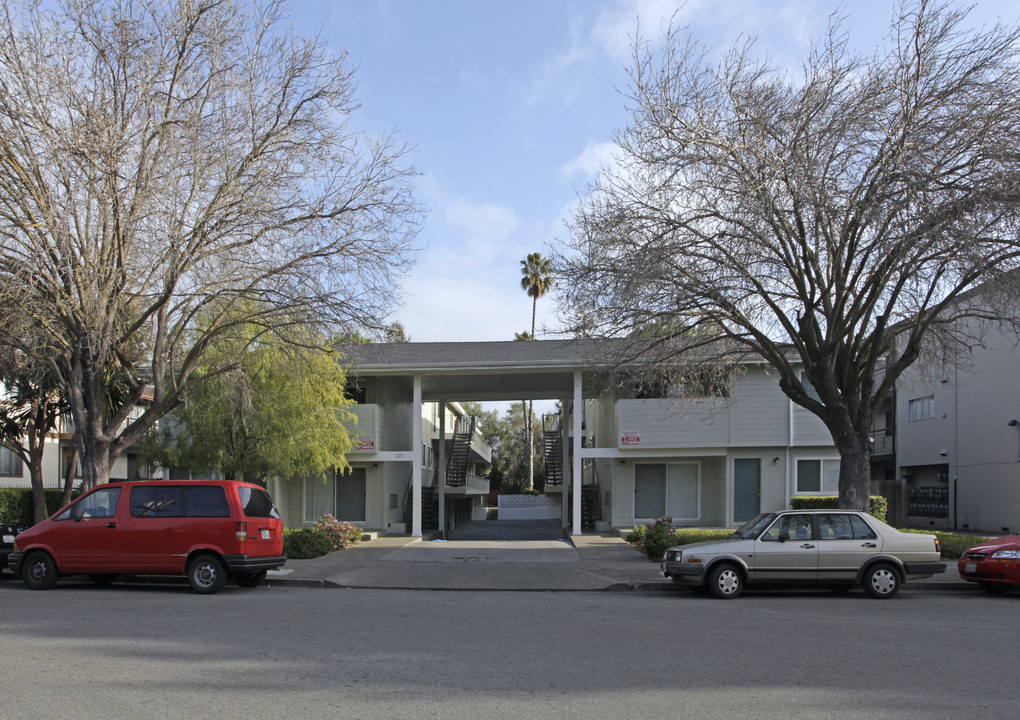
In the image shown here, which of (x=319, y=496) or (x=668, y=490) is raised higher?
(x=668, y=490)

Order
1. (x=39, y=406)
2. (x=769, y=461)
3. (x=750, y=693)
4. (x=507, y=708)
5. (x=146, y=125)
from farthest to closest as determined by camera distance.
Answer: (x=769, y=461)
(x=39, y=406)
(x=146, y=125)
(x=750, y=693)
(x=507, y=708)

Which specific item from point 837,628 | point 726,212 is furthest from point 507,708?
point 726,212

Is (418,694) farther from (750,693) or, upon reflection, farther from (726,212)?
(726,212)

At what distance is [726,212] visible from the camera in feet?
50.8

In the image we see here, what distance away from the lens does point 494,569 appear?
Answer: 17375mm

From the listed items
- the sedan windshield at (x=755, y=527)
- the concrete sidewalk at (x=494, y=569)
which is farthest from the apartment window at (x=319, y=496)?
the sedan windshield at (x=755, y=527)

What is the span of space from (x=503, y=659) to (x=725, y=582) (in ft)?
20.0

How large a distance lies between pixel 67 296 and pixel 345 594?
6.94m

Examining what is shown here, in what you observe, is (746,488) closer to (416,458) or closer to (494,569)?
(416,458)

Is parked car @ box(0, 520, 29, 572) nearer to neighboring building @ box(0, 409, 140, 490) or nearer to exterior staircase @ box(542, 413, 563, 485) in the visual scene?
neighboring building @ box(0, 409, 140, 490)

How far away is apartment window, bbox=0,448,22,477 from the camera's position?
26594mm

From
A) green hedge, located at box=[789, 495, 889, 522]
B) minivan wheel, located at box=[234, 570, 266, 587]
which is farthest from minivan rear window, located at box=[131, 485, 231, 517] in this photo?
green hedge, located at box=[789, 495, 889, 522]

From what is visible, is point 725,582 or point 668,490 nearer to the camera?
point 725,582

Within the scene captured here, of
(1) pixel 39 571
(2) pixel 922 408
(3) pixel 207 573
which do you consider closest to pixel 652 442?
(3) pixel 207 573
